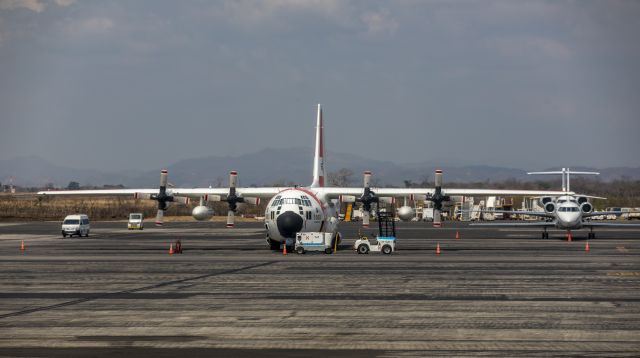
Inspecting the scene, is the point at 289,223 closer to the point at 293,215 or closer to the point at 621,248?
→ the point at 293,215

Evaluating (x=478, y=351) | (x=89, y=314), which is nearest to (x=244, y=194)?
(x=89, y=314)

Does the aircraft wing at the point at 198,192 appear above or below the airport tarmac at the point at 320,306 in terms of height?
above

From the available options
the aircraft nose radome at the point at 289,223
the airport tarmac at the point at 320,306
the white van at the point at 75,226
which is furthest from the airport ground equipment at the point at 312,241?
the white van at the point at 75,226

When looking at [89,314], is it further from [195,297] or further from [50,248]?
[50,248]

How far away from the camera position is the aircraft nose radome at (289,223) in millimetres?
48250

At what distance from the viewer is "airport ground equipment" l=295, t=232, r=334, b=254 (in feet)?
160

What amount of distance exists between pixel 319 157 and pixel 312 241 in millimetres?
13477

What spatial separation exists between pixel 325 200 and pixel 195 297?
1153 inches

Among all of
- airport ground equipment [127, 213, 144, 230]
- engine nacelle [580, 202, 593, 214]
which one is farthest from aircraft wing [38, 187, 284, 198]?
engine nacelle [580, 202, 593, 214]

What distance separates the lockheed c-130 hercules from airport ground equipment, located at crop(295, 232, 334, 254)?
57 centimetres

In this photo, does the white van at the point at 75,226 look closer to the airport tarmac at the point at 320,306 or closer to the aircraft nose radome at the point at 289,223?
the airport tarmac at the point at 320,306

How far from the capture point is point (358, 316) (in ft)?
72.4

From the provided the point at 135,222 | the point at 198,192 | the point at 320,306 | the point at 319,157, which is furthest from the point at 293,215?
the point at 135,222

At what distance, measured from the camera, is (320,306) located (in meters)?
24.2
